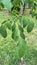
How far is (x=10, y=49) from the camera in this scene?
4.30 meters

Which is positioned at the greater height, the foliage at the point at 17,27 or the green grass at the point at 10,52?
the foliage at the point at 17,27

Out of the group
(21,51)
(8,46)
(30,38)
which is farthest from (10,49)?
(21,51)

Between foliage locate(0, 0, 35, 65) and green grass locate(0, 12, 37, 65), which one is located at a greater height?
foliage locate(0, 0, 35, 65)

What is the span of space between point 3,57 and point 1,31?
2.70 meters

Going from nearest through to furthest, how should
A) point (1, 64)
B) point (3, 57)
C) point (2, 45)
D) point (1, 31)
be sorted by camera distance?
point (1, 31), point (1, 64), point (3, 57), point (2, 45)

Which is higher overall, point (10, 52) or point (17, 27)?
point (17, 27)

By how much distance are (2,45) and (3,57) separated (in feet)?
2.30

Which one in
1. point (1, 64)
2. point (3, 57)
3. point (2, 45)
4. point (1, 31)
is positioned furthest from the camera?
point (2, 45)

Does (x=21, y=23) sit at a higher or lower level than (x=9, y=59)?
higher

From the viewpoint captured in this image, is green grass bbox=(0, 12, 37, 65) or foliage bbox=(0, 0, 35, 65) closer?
foliage bbox=(0, 0, 35, 65)

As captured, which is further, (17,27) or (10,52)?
(10,52)

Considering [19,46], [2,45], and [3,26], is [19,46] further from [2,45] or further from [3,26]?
[2,45]

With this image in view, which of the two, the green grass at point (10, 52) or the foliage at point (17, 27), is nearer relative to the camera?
the foliage at point (17, 27)

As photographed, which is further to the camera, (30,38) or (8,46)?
(30,38)
